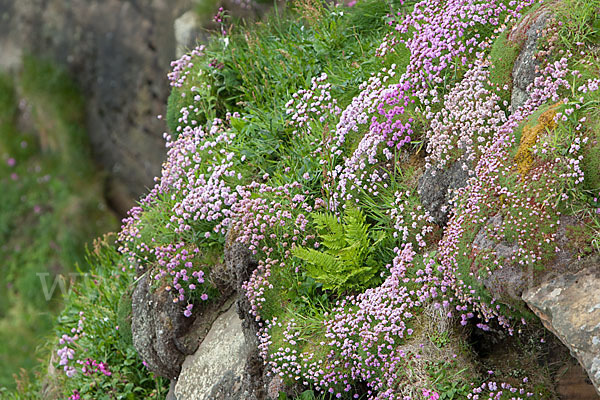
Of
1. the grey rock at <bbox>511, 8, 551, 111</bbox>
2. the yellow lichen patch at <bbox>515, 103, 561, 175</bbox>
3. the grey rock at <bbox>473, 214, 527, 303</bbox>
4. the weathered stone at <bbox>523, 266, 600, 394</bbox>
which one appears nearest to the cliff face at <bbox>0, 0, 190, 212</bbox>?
the grey rock at <bbox>511, 8, 551, 111</bbox>

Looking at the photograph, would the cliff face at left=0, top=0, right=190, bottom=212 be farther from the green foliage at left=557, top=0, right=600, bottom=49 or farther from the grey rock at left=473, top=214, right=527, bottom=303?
the grey rock at left=473, top=214, right=527, bottom=303

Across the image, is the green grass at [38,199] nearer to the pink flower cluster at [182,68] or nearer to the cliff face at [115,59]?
the cliff face at [115,59]

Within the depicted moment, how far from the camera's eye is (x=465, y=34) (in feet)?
17.8

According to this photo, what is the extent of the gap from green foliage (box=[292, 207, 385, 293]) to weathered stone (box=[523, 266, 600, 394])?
1494 millimetres

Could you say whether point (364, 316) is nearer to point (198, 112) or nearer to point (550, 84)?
point (550, 84)

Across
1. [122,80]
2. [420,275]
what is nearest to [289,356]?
[420,275]

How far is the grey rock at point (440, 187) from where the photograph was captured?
4.81 m

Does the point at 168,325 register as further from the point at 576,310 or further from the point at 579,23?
the point at 579,23

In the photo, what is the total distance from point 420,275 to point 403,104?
153 centimetres

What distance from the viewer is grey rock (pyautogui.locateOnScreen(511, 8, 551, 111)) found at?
15.3 feet

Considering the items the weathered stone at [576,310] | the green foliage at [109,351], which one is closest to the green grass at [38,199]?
the green foliage at [109,351]

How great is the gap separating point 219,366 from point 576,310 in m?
3.22

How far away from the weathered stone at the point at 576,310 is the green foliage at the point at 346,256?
1494 mm

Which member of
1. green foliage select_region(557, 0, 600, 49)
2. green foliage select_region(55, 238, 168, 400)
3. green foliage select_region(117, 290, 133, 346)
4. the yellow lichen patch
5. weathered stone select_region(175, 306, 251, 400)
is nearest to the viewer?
the yellow lichen patch
